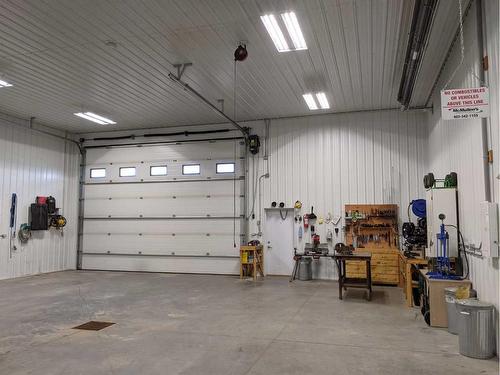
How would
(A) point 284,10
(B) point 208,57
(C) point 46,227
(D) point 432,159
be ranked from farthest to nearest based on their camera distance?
(C) point 46,227 < (D) point 432,159 < (B) point 208,57 < (A) point 284,10

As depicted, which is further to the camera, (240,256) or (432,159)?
(240,256)

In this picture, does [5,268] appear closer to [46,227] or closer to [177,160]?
[46,227]

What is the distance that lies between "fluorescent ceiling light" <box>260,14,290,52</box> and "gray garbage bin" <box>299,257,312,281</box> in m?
5.36

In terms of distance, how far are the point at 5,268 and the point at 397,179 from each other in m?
10.00

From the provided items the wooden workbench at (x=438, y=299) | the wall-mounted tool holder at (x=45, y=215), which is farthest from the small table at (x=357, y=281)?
the wall-mounted tool holder at (x=45, y=215)

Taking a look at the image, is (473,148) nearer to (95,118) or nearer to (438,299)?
(438,299)

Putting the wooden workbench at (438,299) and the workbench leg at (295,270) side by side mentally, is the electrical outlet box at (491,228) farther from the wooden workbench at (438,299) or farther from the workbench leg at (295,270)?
the workbench leg at (295,270)

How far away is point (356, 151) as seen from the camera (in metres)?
9.56

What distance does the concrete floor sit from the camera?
3.88 m

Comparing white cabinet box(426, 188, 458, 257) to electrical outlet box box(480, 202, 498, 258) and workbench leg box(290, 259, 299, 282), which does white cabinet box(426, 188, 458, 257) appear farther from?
workbench leg box(290, 259, 299, 282)

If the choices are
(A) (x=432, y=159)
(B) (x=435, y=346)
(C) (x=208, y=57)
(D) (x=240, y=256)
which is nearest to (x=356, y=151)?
(A) (x=432, y=159)

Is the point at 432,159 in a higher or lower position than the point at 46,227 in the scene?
higher

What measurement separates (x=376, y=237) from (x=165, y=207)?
229 inches

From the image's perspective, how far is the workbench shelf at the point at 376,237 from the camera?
27.9 ft
